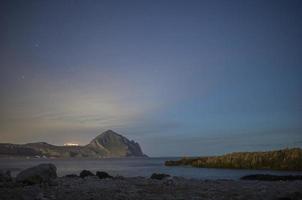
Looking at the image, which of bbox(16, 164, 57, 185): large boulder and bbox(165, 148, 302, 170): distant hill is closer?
bbox(16, 164, 57, 185): large boulder

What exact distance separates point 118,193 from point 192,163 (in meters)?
58.7

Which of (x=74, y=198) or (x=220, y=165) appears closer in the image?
(x=74, y=198)

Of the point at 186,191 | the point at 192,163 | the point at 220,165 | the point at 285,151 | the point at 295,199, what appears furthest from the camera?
the point at 192,163

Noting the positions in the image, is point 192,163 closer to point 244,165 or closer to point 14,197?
point 244,165

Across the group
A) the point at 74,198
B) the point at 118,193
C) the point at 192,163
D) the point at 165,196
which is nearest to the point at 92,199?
the point at 74,198

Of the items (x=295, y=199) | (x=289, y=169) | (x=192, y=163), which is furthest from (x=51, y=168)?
(x=192, y=163)

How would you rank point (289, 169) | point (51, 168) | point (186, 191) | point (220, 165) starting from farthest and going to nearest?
point (220, 165), point (289, 169), point (51, 168), point (186, 191)

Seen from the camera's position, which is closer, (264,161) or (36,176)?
(36,176)

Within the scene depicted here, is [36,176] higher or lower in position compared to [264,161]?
lower

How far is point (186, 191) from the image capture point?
18328 millimetres

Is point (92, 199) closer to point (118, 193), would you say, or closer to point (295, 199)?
point (118, 193)

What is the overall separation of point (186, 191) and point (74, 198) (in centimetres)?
562

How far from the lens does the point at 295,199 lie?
15.0 meters

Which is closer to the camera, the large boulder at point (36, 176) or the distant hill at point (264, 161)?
the large boulder at point (36, 176)
